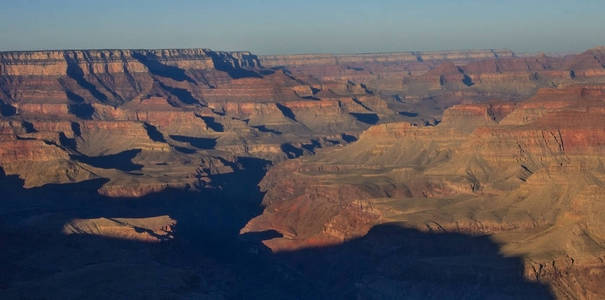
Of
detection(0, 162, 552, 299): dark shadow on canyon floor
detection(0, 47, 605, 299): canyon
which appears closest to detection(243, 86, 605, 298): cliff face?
detection(0, 47, 605, 299): canyon

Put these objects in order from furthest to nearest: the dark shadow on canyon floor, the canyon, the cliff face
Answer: the cliff face < the canyon < the dark shadow on canyon floor

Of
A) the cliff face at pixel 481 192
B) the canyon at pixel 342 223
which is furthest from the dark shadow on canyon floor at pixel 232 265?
the cliff face at pixel 481 192

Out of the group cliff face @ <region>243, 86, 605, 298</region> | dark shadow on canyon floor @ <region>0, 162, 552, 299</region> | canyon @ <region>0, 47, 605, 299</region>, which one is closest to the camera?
dark shadow on canyon floor @ <region>0, 162, 552, 299</region>

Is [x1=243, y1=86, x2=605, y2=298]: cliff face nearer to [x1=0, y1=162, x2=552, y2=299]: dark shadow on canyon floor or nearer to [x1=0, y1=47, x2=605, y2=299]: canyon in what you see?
[x1=0, y1=47, x2=605, y2=299]: canyon

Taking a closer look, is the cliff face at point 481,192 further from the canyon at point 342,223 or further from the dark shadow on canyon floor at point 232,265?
the dark shadow on canyon floor at point 232,265

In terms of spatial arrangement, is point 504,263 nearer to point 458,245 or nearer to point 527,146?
point 458,245

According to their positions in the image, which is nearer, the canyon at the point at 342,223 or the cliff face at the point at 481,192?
the canyon at the point at 342,223

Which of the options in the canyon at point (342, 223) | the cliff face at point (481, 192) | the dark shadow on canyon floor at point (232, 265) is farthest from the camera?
the cliff face at point (481, 192)

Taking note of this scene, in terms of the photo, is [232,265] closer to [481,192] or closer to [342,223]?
[342,223]

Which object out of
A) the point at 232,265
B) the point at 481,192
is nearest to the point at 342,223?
the point at 232,265
